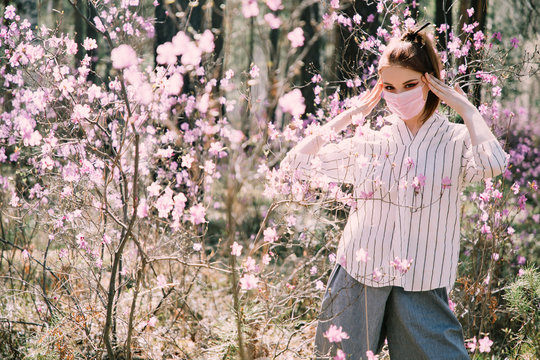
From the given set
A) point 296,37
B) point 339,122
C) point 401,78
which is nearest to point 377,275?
point 339,122

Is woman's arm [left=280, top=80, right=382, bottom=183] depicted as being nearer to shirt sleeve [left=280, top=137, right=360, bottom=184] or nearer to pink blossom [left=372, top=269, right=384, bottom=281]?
shirt sleeve [left=280, top=137, right=360, bottom=184]

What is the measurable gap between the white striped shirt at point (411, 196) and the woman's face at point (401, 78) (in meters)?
0.18

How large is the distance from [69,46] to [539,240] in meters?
5.26

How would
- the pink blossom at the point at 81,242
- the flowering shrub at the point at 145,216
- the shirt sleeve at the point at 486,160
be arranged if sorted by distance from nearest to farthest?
the shirt sleeve at the point at 486,160
the flowering shrub at the point at 145,216
the pink blossom at the point at 81,242

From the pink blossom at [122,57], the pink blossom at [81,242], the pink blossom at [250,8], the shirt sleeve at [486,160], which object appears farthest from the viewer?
the pink blossom at [81,242]

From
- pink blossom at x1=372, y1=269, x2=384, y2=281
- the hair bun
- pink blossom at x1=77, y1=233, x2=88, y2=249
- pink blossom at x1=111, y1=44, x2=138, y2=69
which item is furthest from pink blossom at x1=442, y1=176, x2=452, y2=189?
pink blossom at x1=77, y1=233, x2=88, y2=249

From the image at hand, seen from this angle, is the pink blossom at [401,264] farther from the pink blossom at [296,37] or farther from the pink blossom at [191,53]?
the pink blossom at [191,53]

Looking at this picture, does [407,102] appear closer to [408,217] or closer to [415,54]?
[415,54]

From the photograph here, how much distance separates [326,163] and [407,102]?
447 mm

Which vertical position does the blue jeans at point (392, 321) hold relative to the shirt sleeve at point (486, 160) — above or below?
below

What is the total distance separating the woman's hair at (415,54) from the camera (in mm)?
2080

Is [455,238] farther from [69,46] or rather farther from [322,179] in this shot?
[69,46]

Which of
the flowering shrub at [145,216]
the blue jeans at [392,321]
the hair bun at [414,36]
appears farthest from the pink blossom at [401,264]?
the hair bun at [414,36]

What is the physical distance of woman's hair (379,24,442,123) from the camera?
6.82ft
